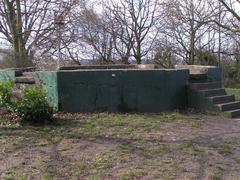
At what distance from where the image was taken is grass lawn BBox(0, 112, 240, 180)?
6160 millimetres

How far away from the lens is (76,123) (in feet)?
31.5

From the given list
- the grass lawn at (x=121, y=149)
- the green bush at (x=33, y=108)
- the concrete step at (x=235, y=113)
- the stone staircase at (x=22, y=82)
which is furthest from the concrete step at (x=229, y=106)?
the stone staircase at (x=22, y=82)

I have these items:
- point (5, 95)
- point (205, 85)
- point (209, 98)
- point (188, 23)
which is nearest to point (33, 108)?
point (5, 95)

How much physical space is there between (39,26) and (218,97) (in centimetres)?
2054

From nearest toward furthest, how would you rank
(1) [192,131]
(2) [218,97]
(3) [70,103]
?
(1) [192,131], (3) [70,103], (2) [218,97]

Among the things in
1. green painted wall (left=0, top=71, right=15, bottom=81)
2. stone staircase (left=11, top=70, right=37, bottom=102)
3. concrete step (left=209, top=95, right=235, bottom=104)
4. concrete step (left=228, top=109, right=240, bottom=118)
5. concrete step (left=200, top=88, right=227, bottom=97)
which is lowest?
concrete step (left=228, top=109, right=240, bottom=118)

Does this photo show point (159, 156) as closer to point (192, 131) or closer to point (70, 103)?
point (192, 131)

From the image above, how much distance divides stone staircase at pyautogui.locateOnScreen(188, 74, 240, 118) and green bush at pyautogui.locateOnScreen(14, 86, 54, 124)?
13.2 feet

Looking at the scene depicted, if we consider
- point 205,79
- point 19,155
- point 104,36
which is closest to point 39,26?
point 104,36

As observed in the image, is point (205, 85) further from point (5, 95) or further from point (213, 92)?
point (5, 95)

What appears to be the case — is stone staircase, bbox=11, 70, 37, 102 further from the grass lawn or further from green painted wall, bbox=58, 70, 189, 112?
the grass lawn

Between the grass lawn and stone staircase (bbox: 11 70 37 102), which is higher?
stone staircase (bbox: 11 70 37 102)

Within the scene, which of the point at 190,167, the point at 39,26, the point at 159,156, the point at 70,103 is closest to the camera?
the point at 190,167

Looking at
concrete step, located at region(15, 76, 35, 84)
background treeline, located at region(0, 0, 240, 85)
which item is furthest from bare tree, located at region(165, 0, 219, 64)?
concrete step, located at region(15, 76, 35, 84)
